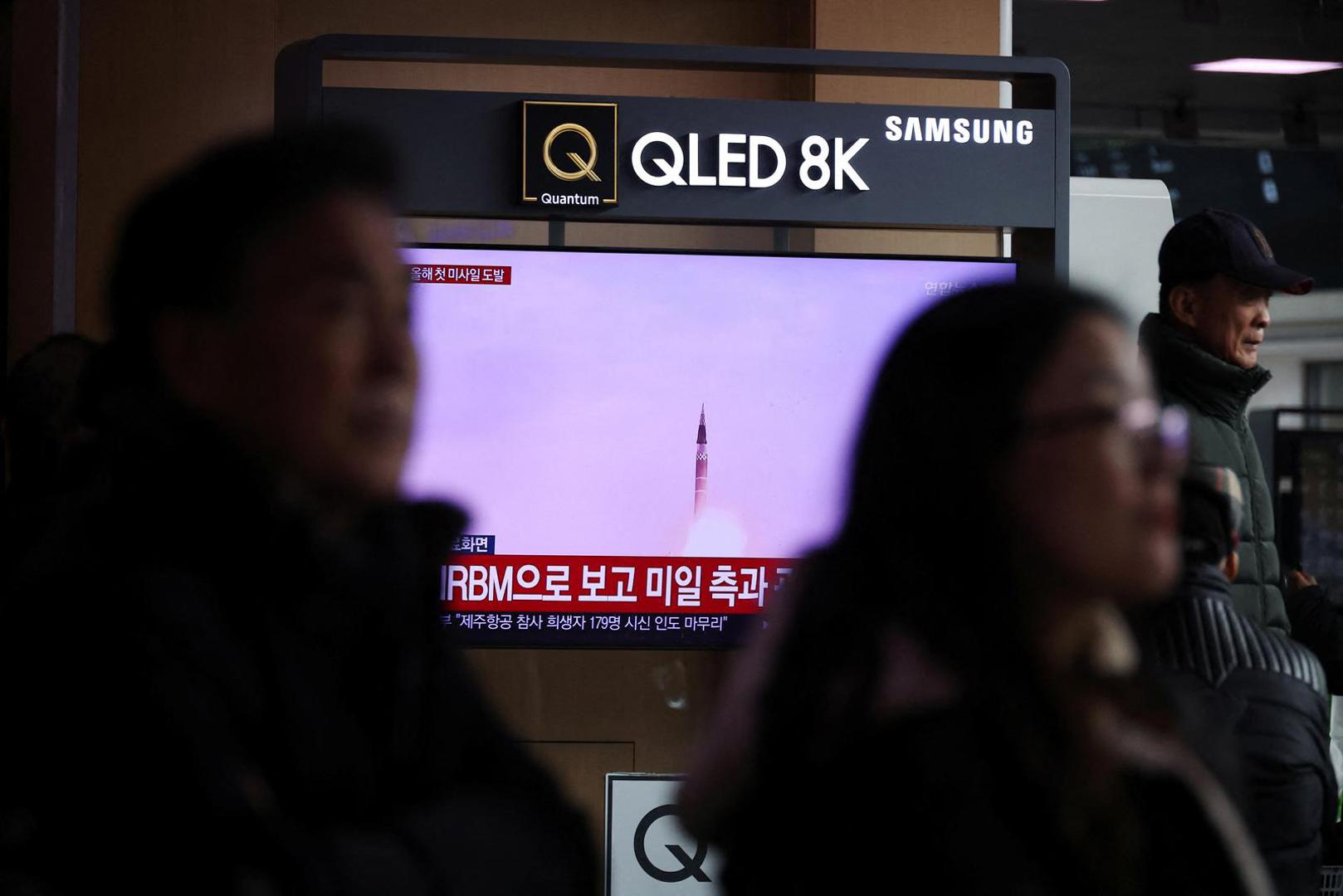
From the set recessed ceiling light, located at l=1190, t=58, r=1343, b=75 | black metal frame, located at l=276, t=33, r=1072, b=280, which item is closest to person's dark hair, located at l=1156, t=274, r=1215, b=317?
black metal frame, located at l=276, t=33, r=1072, b=280

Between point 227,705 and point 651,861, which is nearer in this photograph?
point 227,705

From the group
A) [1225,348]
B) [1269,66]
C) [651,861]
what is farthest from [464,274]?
[1269,66]

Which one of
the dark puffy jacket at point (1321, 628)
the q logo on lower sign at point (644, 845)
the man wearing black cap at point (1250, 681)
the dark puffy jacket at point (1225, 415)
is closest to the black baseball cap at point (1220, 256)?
the dark puffy jacket at point (1225, 415)

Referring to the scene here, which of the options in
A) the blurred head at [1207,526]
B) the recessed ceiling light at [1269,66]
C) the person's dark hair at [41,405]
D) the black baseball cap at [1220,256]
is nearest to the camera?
the blurred head at [1207,526]

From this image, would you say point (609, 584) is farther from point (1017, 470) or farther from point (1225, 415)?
point (1017, 470)

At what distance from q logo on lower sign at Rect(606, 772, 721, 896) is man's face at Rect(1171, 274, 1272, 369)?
1564mm

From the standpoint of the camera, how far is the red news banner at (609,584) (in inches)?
147

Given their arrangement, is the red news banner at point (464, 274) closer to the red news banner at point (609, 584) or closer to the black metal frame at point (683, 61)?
the black metal frame at point (683, 61)

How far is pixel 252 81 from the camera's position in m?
4.86

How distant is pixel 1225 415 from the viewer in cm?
325

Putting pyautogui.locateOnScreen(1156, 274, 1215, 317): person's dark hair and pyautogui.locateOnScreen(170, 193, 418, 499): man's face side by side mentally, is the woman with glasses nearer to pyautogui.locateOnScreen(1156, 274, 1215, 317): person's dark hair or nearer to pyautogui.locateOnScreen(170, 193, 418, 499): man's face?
pyautogui.locateOnScreen(170, 193, 418, 499): man's face

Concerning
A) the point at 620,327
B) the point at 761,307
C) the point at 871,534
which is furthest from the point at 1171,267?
the point at 871,534

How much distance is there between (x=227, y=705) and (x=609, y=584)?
2863 mm

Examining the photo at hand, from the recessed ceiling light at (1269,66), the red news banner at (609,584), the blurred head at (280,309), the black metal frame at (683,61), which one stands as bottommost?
the red news banner at (609,584)
